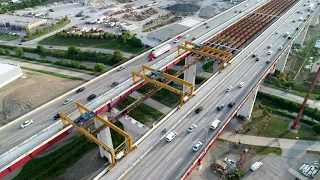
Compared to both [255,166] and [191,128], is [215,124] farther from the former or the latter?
[255,166]

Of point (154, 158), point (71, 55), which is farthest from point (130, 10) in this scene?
point (154, 158)

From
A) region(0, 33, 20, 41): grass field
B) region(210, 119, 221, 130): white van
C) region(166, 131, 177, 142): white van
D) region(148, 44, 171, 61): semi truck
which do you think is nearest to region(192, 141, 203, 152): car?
region(166, 131, 177, 142): white van

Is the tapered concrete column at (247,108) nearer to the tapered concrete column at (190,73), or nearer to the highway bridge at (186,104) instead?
the highway bridge at (186,104)

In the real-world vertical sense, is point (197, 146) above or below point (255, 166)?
above

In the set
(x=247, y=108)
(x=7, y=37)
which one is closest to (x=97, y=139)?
(x=247, y=108)

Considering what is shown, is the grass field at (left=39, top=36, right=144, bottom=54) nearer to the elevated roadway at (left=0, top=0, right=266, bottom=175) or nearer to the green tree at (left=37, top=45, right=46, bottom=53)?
the green tree at (left=37, top=45, right=46, bottom=53)

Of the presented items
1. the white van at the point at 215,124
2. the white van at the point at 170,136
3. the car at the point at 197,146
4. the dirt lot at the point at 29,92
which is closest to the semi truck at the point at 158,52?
the white van at the point at 215,124
